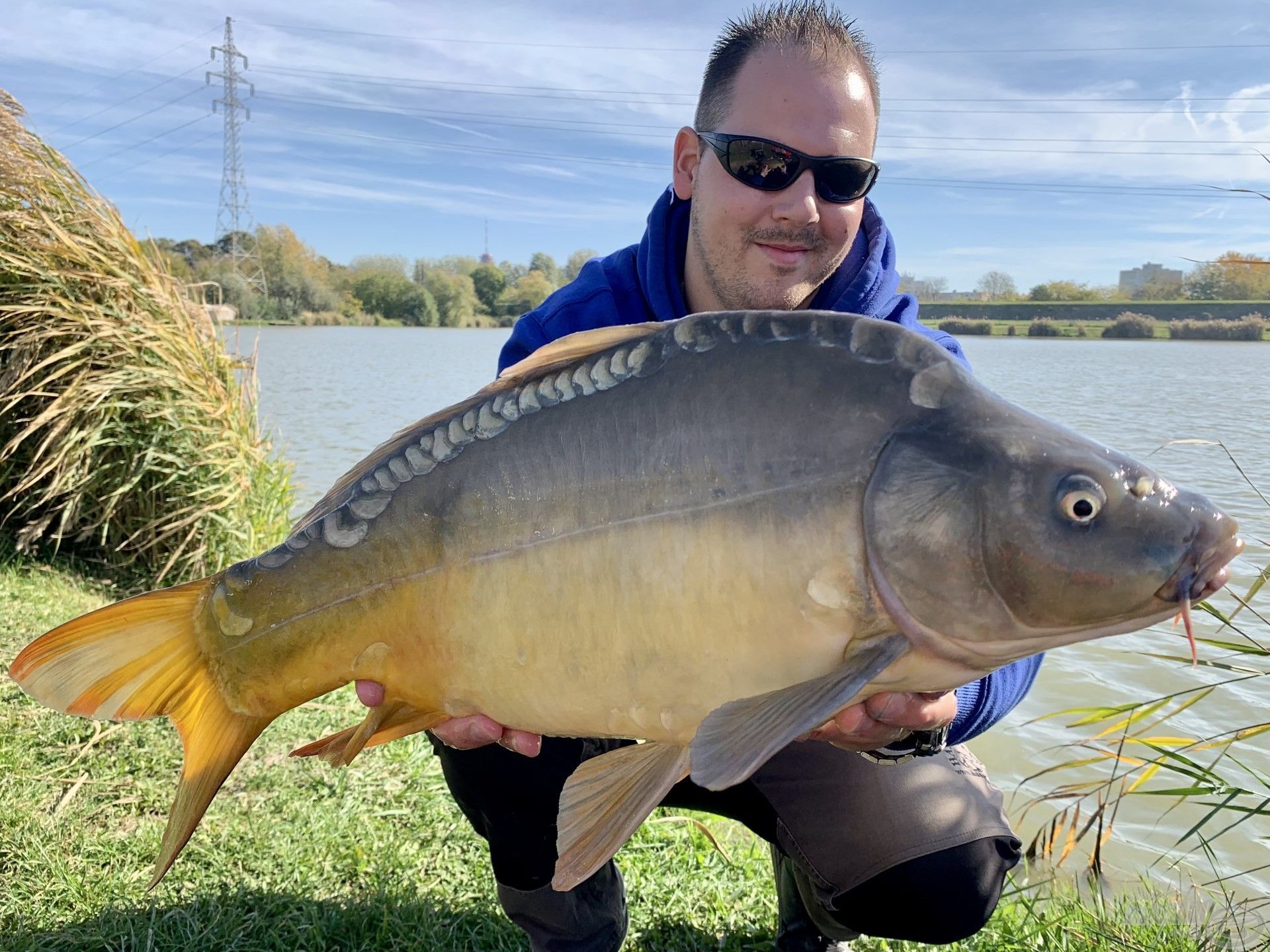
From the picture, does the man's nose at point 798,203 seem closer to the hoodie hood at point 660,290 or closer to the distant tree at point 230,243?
the hoodie hood at point 660,290

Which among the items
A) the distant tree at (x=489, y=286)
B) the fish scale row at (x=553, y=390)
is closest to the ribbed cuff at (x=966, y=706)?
the fish scale row at (x=553, y=390)

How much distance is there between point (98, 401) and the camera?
4316mm

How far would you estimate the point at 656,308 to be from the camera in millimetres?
2502

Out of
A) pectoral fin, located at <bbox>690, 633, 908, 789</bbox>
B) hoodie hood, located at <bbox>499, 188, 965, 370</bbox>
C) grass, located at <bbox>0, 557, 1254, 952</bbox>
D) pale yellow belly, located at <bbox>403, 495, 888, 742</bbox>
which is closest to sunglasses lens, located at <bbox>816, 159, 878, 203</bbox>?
hoodie hood, located at <bbox>499, 188, 965, 370</bbox>

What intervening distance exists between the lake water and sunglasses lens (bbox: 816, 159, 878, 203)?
1673 millimetres

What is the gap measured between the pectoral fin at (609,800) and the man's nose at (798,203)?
1.43 m

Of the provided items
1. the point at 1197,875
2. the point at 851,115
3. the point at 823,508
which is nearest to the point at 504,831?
the point at 823,508

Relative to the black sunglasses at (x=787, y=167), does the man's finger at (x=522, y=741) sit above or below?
below

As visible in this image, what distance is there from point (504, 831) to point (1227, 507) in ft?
25.1

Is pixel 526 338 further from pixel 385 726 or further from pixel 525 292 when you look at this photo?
pixel 525 292

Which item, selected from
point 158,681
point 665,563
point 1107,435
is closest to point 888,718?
point 665,563

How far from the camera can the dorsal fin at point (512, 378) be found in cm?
148

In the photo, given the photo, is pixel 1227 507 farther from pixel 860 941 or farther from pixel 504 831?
pixel 504 831

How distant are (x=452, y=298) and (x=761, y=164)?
62.4 m
